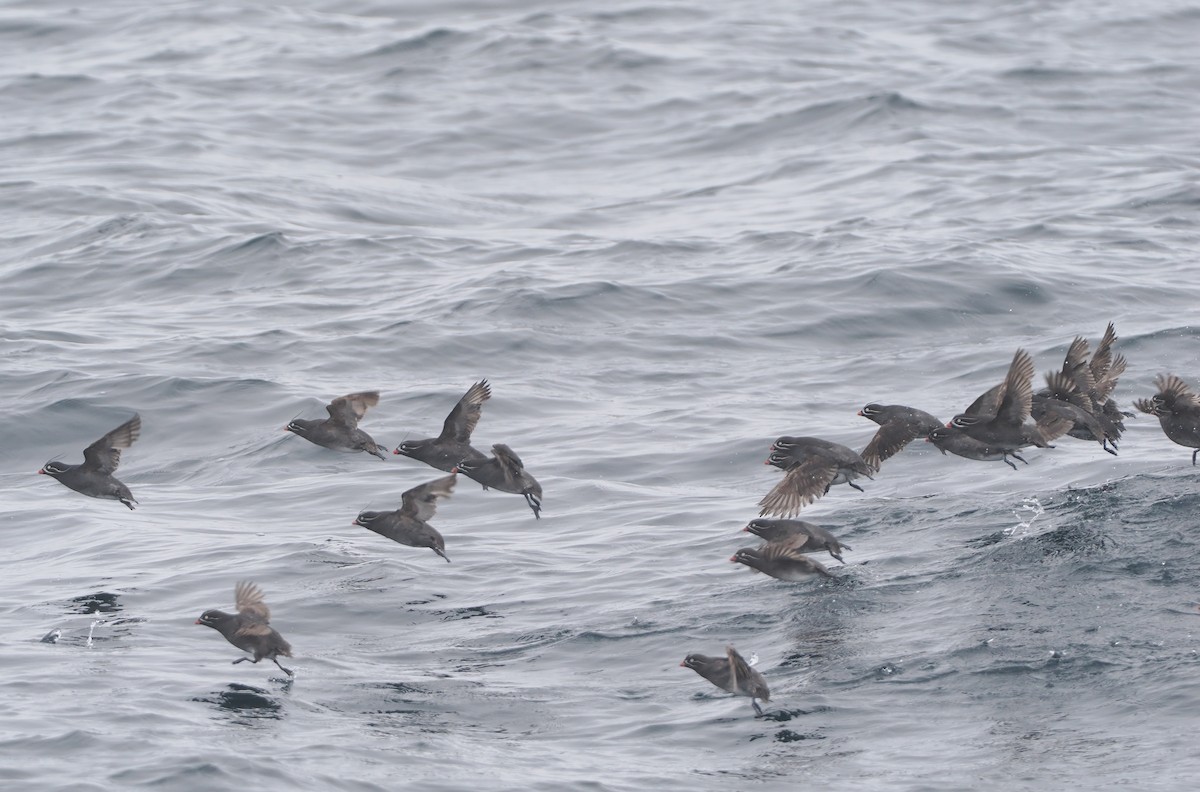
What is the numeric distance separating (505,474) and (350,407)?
2.67m

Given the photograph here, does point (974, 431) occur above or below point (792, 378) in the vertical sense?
above

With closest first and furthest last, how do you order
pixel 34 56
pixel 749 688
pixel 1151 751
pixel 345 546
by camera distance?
pixel 1151 751 → pixel 749 688 → pixel 345 546 → pixel 34 56

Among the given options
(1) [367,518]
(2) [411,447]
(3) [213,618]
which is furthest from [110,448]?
(3) [213,618]

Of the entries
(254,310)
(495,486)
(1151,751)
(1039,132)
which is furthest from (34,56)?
(1151,751)

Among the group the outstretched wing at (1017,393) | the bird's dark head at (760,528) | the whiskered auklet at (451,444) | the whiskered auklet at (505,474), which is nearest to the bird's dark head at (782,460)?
the bird's dark head at (760,528)

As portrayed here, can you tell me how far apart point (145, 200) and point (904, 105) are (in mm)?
16901

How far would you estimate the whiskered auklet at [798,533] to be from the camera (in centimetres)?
1519

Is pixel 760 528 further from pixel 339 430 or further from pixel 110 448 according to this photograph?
pixel 110 448

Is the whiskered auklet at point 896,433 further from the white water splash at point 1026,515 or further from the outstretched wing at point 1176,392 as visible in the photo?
the outstretched wing at point 1176,392

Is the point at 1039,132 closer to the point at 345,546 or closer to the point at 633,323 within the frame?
the point at 633,323

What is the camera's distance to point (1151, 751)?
11773 mm

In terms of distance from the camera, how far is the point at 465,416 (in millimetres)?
18062

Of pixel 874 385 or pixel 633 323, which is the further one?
pixel 633 323

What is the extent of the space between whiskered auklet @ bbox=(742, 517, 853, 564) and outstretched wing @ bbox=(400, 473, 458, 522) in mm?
2891
